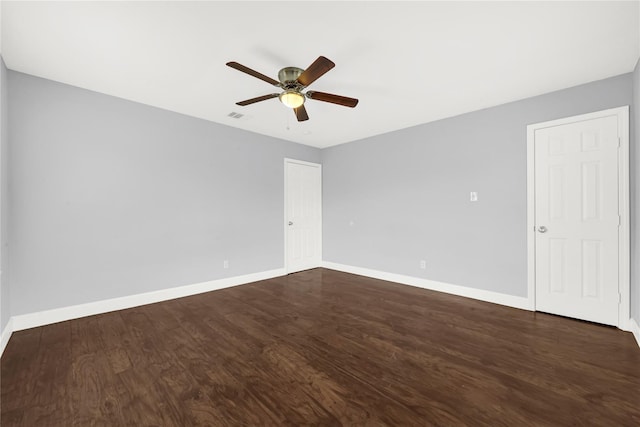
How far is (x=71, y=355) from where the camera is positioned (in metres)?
2.15

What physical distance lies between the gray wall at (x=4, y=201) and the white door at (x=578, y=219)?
5529 millimetres

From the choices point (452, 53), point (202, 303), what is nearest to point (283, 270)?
point (202, 303)

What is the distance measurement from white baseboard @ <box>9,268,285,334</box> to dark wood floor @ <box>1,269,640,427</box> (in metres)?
0.11

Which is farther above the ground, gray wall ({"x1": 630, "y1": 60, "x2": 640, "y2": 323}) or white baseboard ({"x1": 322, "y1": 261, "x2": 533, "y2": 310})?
gray wall ({"x1": 630, "y1": 60, "x2": 640, "y2": 323})

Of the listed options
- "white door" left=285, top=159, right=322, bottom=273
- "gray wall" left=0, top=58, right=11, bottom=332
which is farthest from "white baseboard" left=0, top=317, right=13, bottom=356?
"white door" left=285, top=159, right=322, bottom=273

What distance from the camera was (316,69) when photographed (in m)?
1.97

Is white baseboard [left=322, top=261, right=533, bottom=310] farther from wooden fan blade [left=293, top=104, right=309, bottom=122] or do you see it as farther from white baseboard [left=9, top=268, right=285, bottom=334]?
wooden fan blade [left=293, top=104, right=309, bottom=122]

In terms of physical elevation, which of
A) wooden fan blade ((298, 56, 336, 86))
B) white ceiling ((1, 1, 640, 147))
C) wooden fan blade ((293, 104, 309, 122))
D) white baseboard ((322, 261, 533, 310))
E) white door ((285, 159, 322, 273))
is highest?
white ceiling ((1, 1, 640, 147))

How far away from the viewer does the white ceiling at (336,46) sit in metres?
1.76

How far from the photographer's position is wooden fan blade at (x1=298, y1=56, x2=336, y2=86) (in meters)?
1.85

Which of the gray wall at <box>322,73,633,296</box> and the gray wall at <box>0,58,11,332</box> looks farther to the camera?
the gray wall at <box>322,73,633,296</box>

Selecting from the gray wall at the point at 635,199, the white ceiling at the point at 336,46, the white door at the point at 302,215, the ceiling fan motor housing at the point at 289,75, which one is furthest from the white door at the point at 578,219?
the white door at the point at 302,215

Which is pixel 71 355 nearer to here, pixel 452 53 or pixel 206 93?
pixel 206 93

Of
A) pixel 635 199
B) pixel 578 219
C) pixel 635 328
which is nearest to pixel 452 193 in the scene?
pixel 578 219
